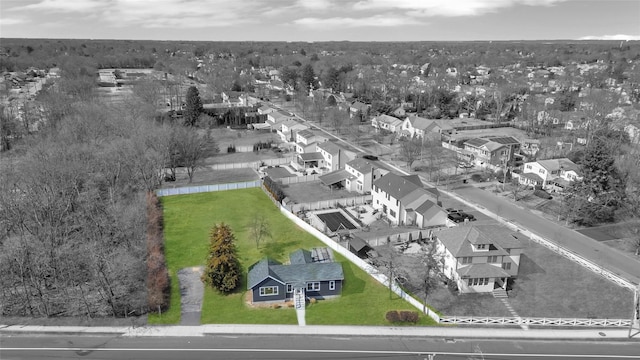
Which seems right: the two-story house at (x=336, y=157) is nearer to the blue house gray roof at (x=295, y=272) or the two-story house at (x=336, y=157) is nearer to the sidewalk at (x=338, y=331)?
the blue house gray roof at (x=295, y=272)

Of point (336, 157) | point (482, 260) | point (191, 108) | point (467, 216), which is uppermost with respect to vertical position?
point (191, 108)

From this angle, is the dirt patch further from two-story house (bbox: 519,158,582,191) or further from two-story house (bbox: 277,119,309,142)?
two-story house (bbox: 277,119,309,142)

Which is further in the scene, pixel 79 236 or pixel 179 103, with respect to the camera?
pixel 179 103

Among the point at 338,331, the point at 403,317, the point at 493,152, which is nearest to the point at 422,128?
the point at 493,152

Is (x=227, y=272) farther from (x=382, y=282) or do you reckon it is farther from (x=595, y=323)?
(x=595, y=323)

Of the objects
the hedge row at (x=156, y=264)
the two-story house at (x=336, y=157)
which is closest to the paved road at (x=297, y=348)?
the hedge row at (x=156, y=264)

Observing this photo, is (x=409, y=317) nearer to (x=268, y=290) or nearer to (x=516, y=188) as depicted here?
(x=268, y=290)

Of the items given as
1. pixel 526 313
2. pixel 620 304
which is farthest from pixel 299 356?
pixel 620 304
